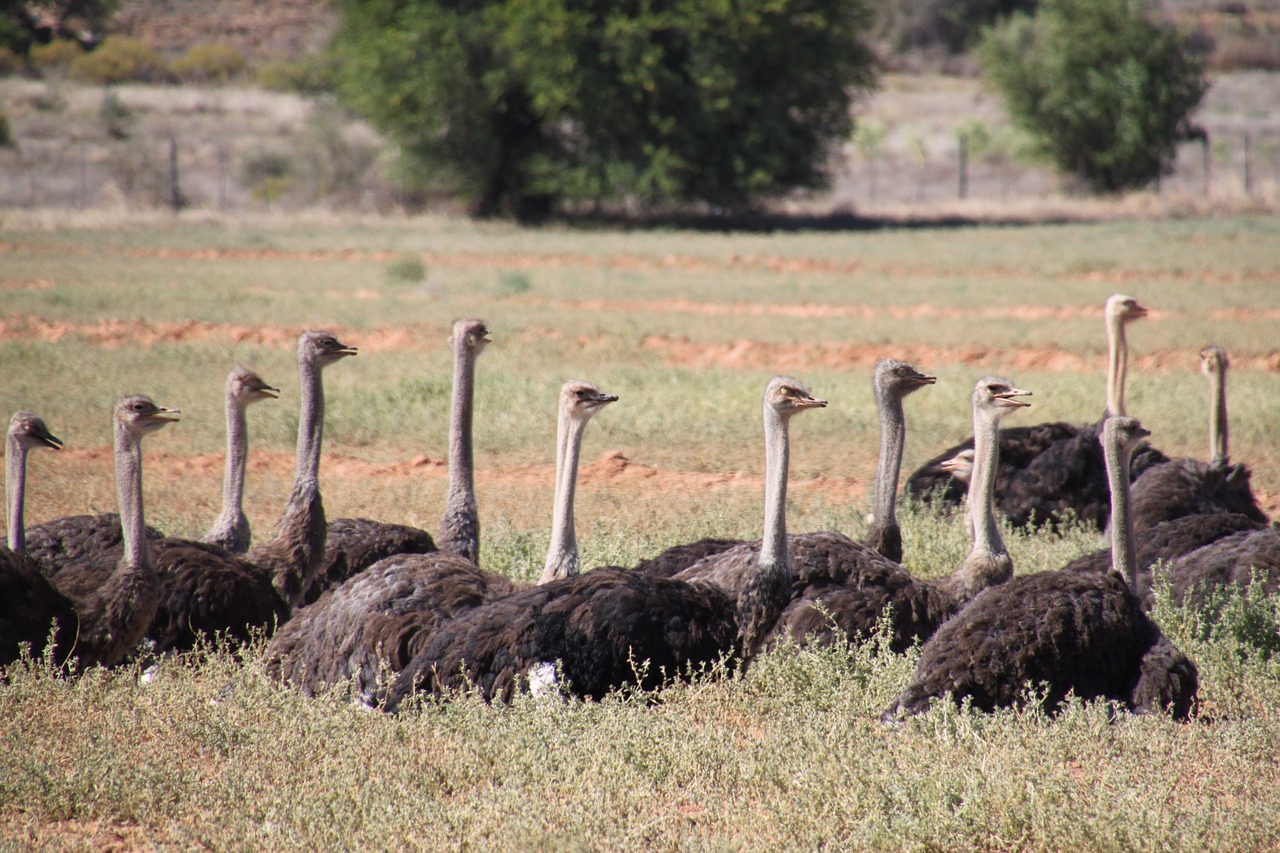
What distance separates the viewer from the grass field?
381cm

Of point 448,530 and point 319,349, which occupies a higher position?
point 319,349

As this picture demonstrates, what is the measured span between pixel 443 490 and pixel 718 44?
73.5 feet

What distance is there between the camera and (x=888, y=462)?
237 inches

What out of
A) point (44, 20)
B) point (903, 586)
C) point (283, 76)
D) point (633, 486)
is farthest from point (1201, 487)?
point (44, 20)

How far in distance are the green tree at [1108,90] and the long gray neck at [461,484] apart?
2953 cm

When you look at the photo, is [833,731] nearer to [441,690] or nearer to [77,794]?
[441,690]

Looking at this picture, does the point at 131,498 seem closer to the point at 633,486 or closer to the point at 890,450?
the point at 890,450

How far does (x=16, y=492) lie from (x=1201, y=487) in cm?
534

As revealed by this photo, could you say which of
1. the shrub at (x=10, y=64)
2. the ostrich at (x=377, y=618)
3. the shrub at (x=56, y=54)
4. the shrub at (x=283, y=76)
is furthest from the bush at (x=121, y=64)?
the ostrich at (x=377, y=618)

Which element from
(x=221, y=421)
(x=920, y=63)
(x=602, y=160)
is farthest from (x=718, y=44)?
(x=920, y=63)

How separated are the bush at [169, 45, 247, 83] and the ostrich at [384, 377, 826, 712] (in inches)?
2232

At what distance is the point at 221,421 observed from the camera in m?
10.1

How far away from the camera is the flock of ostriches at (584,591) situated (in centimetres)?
446

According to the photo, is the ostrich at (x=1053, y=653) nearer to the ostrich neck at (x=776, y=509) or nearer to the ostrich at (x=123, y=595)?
the ostrich neck at (x=776, y=509)
